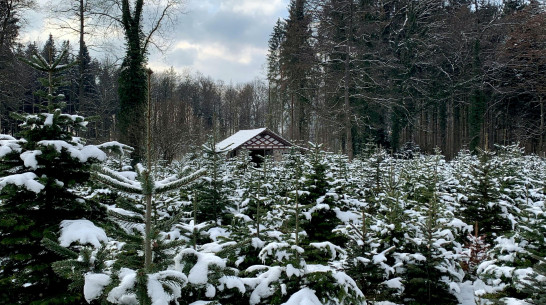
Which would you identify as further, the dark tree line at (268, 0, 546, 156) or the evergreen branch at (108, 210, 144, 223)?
the dark tree line at (268, 0, 546, 156)

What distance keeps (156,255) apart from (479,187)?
30.8 feet

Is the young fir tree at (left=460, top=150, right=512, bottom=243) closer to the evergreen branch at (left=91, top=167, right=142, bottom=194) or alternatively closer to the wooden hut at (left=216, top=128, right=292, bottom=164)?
the evergreen branch at (left=91, top=167, right=142, bottom=194)

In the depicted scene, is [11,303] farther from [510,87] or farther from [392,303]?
[510,87]

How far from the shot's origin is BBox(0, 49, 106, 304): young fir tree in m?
3.83

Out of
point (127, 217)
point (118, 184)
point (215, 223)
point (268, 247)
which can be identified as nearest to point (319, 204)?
point (215, 223)

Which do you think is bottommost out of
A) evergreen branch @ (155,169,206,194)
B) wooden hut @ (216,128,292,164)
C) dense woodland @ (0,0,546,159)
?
evergreen branch @ (155,169,206,194)

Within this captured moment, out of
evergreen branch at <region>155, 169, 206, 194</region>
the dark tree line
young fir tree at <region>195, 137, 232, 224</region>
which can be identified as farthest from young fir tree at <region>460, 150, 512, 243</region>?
the dark tree line

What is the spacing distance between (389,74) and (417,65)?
2685 millimetres

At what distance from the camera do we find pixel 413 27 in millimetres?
29188

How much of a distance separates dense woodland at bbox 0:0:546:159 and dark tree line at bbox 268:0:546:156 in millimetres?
117

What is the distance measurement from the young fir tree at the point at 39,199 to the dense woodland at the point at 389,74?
11.7m

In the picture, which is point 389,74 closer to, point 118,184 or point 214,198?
point 214,198

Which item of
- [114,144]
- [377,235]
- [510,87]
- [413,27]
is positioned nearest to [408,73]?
[413,27]

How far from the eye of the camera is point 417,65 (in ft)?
97.4
